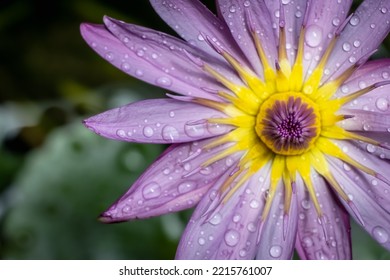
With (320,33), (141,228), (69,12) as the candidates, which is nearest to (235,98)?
(320,33)

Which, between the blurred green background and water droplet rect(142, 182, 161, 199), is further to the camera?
the blurred green background

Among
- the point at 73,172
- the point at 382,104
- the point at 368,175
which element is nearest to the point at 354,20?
the point at 382,104

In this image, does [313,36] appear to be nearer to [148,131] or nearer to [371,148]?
[371,148]

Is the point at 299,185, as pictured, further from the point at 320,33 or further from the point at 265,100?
the point at 320,33

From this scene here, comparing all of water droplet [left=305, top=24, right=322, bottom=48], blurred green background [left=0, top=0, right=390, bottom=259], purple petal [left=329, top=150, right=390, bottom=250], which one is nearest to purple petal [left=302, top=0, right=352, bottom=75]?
water droplet [left=305, top=24, right=322, bottom=48]

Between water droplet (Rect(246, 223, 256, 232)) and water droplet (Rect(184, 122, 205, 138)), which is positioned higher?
water droplet (Rect(184, 122, 205, 138))

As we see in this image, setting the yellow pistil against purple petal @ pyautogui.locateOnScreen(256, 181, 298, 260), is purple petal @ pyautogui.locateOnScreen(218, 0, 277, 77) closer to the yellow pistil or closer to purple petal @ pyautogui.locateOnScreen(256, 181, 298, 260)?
the yellow pistil

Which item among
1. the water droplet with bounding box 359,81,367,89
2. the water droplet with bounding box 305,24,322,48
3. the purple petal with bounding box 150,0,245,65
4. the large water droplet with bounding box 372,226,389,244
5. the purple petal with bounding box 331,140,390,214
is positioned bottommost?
the large water droplet with bounding box 372,226,389,244
